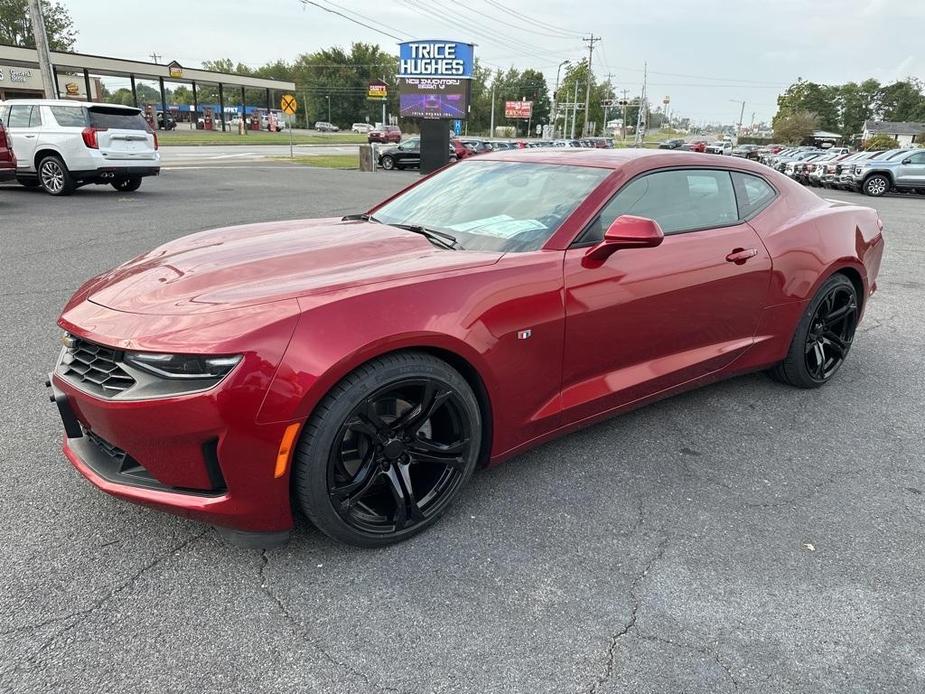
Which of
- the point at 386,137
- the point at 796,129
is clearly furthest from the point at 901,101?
the point at 386,137

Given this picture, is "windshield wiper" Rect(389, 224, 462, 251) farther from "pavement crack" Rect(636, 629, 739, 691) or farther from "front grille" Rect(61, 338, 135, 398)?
"pavement crack" Rect(636, 629, 739, 691)

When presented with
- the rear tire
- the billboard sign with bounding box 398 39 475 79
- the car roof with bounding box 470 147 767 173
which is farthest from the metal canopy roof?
the car roof with bounding box 470 147 767 173

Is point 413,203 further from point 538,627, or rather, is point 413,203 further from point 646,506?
point 538,627

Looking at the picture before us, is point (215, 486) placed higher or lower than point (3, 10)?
lower

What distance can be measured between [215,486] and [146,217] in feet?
32.5

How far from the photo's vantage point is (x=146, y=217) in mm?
10602

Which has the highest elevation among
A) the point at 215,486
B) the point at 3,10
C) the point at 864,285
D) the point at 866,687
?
the point at 3,10

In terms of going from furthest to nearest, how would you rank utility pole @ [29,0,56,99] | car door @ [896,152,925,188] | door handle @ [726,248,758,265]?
1. car door @ [896,152,925,188]
2. utility pole @ [29,0,56,99]
3. door handle @ [726,248,758,265]

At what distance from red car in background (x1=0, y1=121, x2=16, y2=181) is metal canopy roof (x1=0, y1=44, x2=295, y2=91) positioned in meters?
31.9

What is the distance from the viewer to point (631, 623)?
211cm

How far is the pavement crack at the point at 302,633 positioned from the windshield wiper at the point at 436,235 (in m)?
1.48

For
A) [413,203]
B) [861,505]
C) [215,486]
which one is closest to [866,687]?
[861,505]

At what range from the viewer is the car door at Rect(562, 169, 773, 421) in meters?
2.83

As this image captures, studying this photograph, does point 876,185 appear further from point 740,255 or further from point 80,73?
point 80,73
